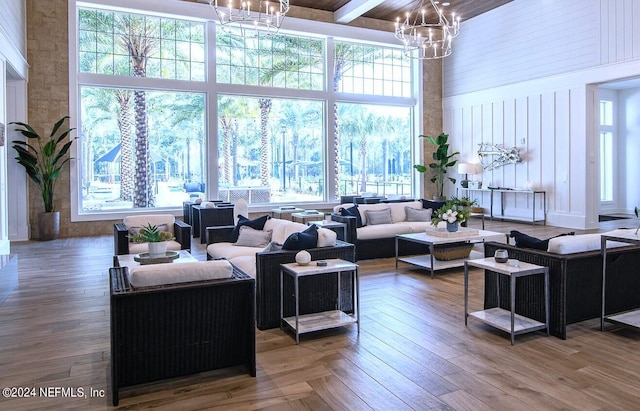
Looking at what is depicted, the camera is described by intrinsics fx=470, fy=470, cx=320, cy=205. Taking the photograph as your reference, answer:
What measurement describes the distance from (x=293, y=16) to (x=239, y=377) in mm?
10093

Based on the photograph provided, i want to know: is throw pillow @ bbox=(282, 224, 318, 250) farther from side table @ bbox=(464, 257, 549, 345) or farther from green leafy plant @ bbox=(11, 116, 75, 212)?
green leafy plant @ bbox=(11, 116, 75, 212)

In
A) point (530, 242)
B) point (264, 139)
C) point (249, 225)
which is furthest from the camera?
point (264, 139)

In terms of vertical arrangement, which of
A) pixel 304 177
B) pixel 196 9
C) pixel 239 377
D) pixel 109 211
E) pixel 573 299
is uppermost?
pixel 196 9

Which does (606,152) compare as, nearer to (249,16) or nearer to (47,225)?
(249,16)

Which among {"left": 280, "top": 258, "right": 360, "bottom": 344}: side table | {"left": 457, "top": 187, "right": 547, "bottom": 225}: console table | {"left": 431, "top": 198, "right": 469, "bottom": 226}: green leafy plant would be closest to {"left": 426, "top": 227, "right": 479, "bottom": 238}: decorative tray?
{"left": 431, "top": 198, "right": 469, "bottom": 226}: green leafy plant

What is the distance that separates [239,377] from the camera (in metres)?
3.02

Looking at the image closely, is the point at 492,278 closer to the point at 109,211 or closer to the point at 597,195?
the point at 597,195

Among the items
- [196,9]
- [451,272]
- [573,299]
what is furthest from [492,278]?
[196,9]

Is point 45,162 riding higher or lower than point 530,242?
higher

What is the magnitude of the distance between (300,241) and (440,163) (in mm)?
9747

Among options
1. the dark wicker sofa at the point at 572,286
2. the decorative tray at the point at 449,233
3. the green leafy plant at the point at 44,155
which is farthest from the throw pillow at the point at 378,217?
the green leafy plant at the point at 44,155

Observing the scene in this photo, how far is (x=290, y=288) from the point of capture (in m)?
4.09

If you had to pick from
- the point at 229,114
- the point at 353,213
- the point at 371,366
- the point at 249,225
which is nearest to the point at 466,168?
the point at 353,213

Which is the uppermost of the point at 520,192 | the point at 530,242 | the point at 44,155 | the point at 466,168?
the point at 44,155
